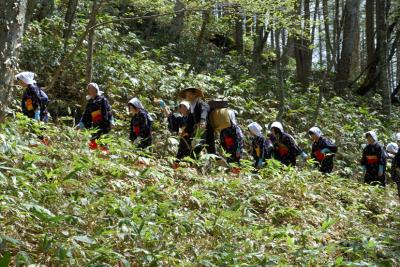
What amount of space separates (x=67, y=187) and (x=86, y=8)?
12322mm

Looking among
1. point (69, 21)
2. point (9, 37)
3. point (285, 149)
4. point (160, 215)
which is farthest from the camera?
point (69, 21)

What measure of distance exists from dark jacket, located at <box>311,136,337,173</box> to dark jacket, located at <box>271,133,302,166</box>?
2.84ft

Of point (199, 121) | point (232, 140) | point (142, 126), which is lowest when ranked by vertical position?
point (232, 140)

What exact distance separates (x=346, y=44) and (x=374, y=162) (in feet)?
33.9

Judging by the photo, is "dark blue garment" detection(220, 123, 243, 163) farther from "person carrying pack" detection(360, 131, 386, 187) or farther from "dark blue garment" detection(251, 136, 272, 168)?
"person carrying pack" detection(360, 131, 386, 187)

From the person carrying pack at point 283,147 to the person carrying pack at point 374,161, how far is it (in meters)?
1.72

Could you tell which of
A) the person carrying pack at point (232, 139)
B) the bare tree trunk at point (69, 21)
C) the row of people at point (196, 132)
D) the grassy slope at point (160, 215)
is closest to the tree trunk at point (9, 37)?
the grassy slope at point (160, 215)

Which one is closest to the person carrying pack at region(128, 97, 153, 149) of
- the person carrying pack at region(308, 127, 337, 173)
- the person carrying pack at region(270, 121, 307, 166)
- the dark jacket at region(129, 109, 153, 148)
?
the dark jacket at region(129, 109, 153, 148)

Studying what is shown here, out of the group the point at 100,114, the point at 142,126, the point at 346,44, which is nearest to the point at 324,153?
the point at 142,126

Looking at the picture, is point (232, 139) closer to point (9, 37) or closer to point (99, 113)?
point (99, 113)

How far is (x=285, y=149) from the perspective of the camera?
9.77 meters

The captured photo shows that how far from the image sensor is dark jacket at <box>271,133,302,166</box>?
9641 millimetres

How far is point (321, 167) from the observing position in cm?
1043

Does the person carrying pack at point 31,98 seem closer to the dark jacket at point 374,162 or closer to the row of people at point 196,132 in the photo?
the row of people at point 196,132
